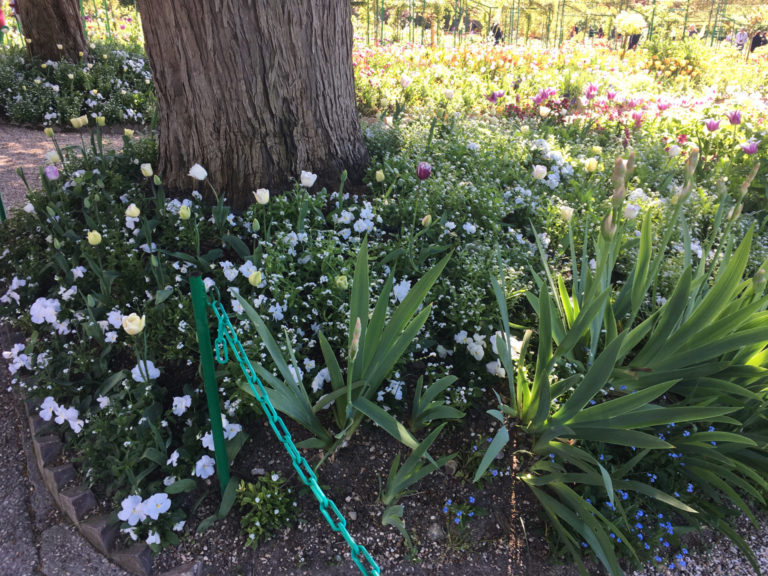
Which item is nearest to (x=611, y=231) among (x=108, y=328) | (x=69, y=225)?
(x=108, y=328)

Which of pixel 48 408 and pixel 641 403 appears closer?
pixel 641 403

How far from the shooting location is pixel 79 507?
6.06 feet

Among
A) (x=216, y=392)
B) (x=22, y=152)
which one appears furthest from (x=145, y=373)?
(x=22, y=152)

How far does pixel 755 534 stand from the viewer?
1.97 metres

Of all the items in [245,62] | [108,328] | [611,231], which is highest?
[245,62]

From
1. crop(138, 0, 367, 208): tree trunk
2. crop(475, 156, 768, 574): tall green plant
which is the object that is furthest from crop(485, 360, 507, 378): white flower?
crop(138, 0, 367, 208): tree trunk

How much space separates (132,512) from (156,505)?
0.08 metres

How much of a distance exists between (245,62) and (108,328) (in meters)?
1.41

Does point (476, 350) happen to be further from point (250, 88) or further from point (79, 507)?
point (250, 88)

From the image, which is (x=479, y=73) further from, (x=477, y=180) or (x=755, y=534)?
(x=755, y=534)

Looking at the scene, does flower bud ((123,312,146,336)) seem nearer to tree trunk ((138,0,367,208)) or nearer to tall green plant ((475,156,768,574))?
tall green plant ((475,156,768,574))

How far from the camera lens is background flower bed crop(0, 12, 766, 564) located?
193cm

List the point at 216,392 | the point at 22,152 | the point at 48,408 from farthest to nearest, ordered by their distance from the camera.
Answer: the point at 22,152 < the point at 48,408 < the point at 216,392

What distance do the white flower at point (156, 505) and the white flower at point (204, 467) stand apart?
0.13 metres
